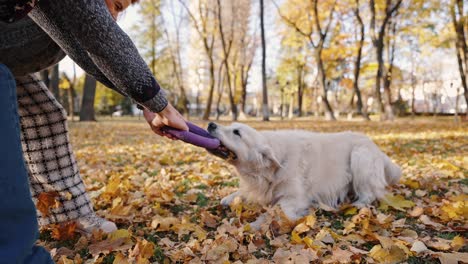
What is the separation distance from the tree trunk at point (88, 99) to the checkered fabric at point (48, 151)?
17792 mm

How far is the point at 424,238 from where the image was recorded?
7.88 feet

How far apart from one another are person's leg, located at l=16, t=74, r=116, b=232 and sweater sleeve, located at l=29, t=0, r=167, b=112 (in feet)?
3.46

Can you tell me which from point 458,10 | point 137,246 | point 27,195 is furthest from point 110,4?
point 458,10

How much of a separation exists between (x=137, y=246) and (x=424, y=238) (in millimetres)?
1884

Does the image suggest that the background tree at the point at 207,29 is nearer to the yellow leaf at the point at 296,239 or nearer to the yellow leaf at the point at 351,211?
the yellow leaf at the point at 351,211

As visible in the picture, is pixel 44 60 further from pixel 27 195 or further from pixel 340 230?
pixel 340 230

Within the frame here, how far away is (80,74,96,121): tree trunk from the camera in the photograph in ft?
63.5

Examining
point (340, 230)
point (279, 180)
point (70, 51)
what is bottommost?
point (340, 230)

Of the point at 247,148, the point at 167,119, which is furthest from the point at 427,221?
the point at 167,119

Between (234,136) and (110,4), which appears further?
(234,136)

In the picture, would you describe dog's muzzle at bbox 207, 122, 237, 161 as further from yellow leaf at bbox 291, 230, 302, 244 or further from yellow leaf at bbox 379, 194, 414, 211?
yellow leaf at bbox 379, 194, 414, 211

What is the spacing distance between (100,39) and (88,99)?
20.2m

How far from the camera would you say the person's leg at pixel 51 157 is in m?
2.38

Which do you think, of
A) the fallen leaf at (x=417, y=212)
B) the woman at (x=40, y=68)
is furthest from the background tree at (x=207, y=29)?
the woman at (x=40, y=68)
